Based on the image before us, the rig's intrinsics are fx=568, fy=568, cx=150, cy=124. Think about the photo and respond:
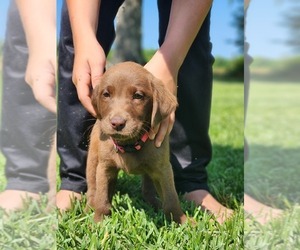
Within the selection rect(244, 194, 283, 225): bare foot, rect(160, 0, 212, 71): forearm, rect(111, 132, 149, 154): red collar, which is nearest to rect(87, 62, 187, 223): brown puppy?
rect(111, 132, 149, 154): red collar

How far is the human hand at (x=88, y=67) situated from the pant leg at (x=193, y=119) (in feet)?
1.41

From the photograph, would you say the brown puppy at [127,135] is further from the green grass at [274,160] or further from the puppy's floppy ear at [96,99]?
the green grass at [274,160]

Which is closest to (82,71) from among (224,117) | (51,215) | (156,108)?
(156,108)

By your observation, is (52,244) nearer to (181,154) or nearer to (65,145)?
(65,145)

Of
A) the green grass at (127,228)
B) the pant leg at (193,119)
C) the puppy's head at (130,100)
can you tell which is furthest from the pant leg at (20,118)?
the pant leg at (193,119)

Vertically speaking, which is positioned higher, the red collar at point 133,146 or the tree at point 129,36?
the tree at point 129,36

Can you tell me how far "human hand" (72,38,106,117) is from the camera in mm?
1472

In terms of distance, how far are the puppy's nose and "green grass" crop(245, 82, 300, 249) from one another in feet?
1.07

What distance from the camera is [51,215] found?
4.03 feet

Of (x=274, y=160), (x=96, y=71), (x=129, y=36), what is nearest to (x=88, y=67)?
(x=96, y=71)

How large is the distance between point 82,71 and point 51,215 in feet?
1.41

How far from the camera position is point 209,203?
1.83 metres

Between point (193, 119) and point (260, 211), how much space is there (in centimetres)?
73

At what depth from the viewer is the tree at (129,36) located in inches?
80.6
